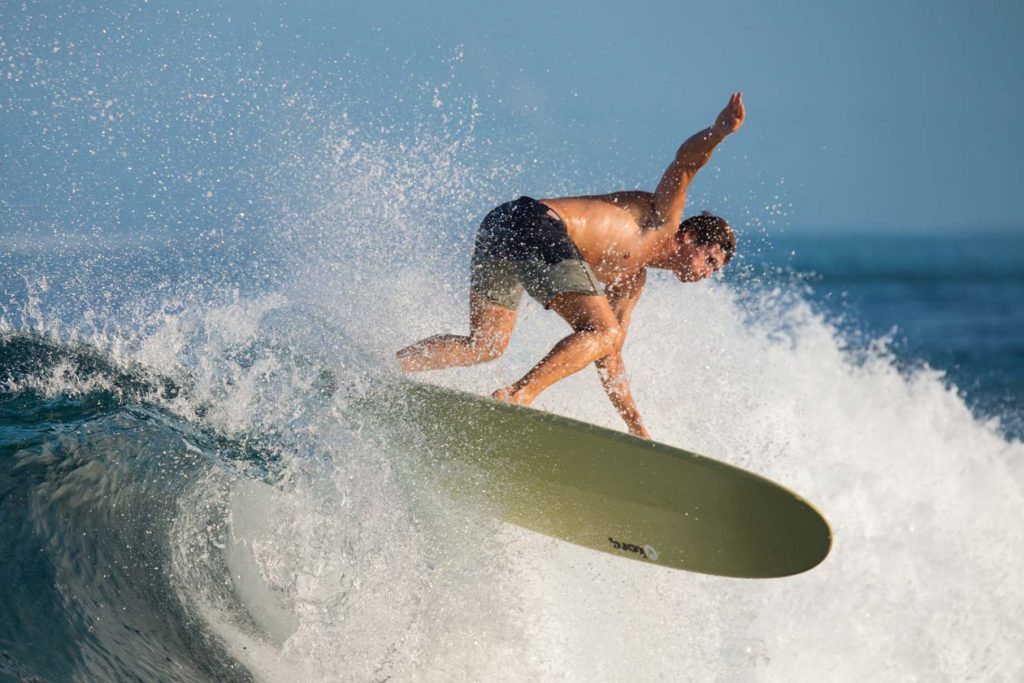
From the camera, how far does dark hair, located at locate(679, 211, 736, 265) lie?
15.8ft

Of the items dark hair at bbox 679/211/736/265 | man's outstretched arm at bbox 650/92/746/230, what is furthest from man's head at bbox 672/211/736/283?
man's outstretched arm at bbox 650/92/746/230

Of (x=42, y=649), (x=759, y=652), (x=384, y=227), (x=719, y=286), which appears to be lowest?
(x=42, y=649)

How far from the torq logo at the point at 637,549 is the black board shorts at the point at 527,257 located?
126 centimetres

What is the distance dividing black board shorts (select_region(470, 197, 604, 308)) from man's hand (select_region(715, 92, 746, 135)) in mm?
932

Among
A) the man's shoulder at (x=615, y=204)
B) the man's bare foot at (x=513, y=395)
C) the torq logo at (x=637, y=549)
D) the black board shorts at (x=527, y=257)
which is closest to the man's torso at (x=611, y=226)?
the man's shoulder at (x=615, y=204)

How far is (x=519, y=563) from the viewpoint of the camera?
194 inches

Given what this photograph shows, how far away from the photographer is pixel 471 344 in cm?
514

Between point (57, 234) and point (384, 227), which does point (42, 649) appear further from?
point (57, 234)

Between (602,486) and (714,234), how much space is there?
1.44 meters

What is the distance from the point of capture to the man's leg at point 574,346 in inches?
177

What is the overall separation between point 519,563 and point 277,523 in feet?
4.24

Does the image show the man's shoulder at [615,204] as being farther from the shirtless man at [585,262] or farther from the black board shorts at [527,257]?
the black board shorts at [527,257]

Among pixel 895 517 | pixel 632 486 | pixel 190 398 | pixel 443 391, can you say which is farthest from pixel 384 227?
pixel 895 517

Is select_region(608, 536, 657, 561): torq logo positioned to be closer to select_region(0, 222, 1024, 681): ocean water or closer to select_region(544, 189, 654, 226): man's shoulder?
select_region(0, 222, 1024, 681): ocean water
